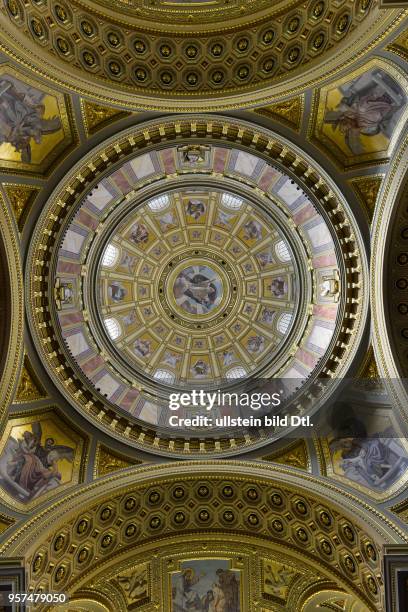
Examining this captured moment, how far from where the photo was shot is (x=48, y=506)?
18.3m

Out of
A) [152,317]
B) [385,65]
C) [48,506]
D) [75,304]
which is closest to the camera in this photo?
[385,65]

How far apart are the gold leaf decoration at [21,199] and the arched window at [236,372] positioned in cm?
1158

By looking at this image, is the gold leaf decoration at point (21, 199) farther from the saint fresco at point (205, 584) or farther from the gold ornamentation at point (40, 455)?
the saint fresco at point (205, 584)

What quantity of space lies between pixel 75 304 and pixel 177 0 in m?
10.8

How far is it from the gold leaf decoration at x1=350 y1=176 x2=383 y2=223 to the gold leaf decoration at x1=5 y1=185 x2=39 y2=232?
9.54 meters

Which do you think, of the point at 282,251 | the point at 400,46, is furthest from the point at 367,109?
the point at 282,251

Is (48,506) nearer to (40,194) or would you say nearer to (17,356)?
(17,356)

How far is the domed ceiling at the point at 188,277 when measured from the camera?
19344 millimetres

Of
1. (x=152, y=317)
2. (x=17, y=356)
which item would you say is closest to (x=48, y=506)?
(x=17, y=356)

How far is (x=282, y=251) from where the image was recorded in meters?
26.2

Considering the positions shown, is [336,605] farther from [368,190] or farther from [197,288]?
[197,288]

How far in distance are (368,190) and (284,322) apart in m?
8.82

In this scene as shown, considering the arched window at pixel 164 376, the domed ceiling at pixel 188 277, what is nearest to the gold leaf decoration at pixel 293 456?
the domed ceiling at pixel 188 277

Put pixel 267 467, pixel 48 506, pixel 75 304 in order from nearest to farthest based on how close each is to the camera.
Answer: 1. pixel 48 506
2. pixel 267 467
3. pixel 75 304
